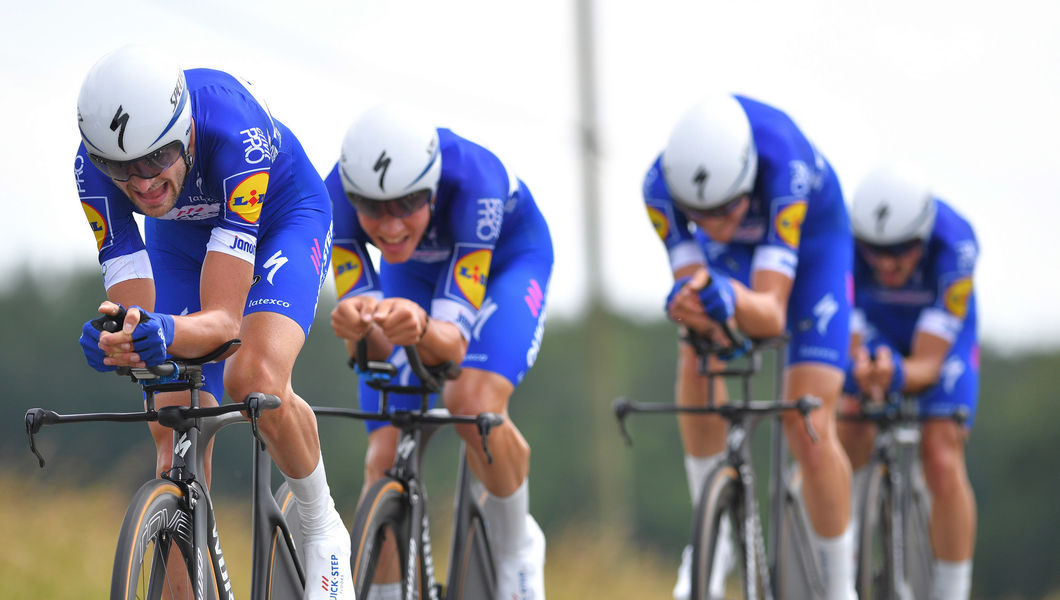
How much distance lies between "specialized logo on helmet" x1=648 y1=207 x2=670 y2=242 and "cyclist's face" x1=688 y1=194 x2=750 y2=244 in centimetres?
25

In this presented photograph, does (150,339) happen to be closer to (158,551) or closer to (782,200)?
(158,551)

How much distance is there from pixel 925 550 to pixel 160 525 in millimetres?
4536

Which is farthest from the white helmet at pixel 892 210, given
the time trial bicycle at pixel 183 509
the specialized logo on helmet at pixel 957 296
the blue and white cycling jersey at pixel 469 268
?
the time trial bicycle at pixel 183 509

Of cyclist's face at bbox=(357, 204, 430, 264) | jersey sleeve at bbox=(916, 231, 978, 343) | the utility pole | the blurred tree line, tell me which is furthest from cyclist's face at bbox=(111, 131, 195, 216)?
the utility pole

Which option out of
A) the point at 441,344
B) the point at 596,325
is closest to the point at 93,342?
the point at 441,344

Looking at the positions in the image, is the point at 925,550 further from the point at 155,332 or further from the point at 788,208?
the point at 155,332

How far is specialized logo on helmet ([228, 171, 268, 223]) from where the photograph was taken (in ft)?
9.70

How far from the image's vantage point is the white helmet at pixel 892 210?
5641 millimetres

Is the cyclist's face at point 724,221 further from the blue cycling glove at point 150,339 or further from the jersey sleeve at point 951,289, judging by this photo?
the blue cycling glove at point 150,339

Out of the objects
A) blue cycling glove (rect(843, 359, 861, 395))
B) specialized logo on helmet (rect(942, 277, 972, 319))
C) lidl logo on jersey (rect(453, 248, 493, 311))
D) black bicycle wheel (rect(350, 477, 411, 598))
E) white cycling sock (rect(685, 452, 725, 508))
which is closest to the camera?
black bicycle wheel (rect(350, 477, 411, 598))

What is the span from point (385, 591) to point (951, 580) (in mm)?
3554

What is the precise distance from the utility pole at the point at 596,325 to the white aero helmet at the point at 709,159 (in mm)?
4539

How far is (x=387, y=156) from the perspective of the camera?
11.8ft

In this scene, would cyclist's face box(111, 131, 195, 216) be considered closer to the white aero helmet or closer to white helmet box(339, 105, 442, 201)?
white helmet box(339, 105, 442, 201)
